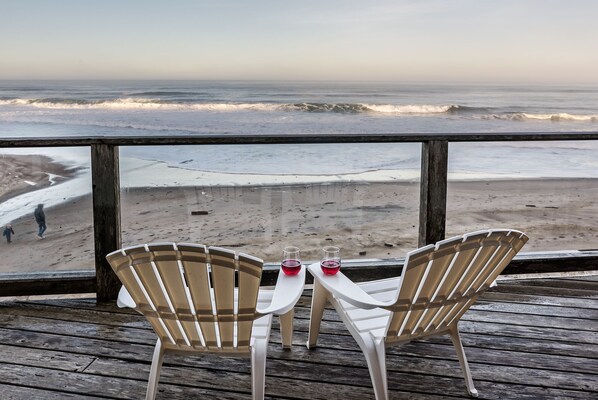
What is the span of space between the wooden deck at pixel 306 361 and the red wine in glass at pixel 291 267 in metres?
0.47

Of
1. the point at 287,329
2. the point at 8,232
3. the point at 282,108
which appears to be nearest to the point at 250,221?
the point at 287,329

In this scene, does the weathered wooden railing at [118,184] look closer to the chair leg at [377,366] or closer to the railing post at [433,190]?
the railing post at [433,190]

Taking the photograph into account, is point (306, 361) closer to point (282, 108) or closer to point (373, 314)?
point (373, 314)

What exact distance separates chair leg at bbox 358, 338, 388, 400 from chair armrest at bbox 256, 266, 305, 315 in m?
0.33

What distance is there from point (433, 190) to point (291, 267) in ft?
4.70

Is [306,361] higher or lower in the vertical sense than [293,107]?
lower

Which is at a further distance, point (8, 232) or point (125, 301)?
point (8, 232)

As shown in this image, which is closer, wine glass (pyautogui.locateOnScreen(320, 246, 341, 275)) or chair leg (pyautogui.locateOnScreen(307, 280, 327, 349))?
wine glass (pyautogui.locateOnScreen(320, 246, 341, 275))

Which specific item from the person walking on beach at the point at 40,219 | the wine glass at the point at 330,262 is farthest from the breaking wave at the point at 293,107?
the wine glass at the point at 330,262

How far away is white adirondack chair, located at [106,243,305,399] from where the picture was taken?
2020mm

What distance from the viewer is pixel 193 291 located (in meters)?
2.10

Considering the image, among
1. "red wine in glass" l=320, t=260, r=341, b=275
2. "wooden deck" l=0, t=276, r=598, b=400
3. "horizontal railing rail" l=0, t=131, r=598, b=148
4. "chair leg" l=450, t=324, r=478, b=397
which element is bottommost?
"wooden deck" l=0, t=276, r=598, b=400

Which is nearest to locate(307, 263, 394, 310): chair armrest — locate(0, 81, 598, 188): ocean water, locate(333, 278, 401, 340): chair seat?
locate(333, 278, 401, 340): chair seat

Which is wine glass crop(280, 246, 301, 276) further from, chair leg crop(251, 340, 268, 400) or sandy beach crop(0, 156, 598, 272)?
sandy beach crop(0, 156, 598, 272)
